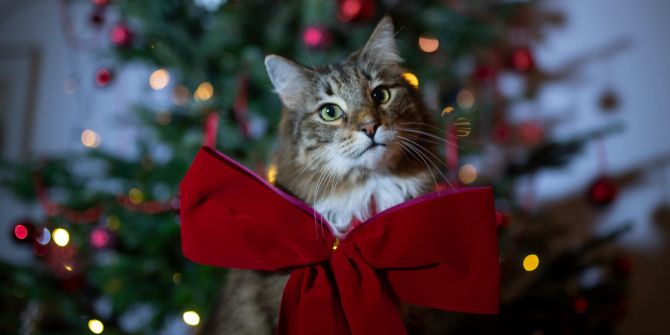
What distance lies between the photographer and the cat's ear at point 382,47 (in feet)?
2.63

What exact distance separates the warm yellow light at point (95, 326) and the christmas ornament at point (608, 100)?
76.5 inches

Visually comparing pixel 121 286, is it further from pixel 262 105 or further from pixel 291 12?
pixel 291 12

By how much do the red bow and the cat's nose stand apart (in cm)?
12

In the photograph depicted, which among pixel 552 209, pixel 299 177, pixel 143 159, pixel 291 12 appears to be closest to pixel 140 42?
pixel 143 159

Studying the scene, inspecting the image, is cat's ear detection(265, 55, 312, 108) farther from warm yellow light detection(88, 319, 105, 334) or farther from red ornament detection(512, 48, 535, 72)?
red ornament detection(512, 48, 535, 72)

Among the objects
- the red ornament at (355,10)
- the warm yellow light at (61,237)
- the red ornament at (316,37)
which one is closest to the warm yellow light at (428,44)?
the red ornament at (355,10)

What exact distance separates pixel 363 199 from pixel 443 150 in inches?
14.6

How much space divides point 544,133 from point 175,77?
58.9 inches

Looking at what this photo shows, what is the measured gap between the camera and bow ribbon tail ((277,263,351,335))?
623mm

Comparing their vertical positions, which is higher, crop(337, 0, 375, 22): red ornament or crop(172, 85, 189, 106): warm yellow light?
crop(337, 0, 375, 22): red ornament

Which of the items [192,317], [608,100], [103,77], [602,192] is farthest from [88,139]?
[608,100]

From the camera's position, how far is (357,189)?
73 cm

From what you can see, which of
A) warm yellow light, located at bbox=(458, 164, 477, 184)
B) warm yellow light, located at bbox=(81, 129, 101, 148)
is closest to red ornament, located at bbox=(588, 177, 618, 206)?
warm yellow light, located at bbox=(458, 164, 477, 184)

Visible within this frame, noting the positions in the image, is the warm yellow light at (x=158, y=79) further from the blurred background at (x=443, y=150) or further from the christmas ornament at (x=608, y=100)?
the christmas ornament at (x=608, y=100)
